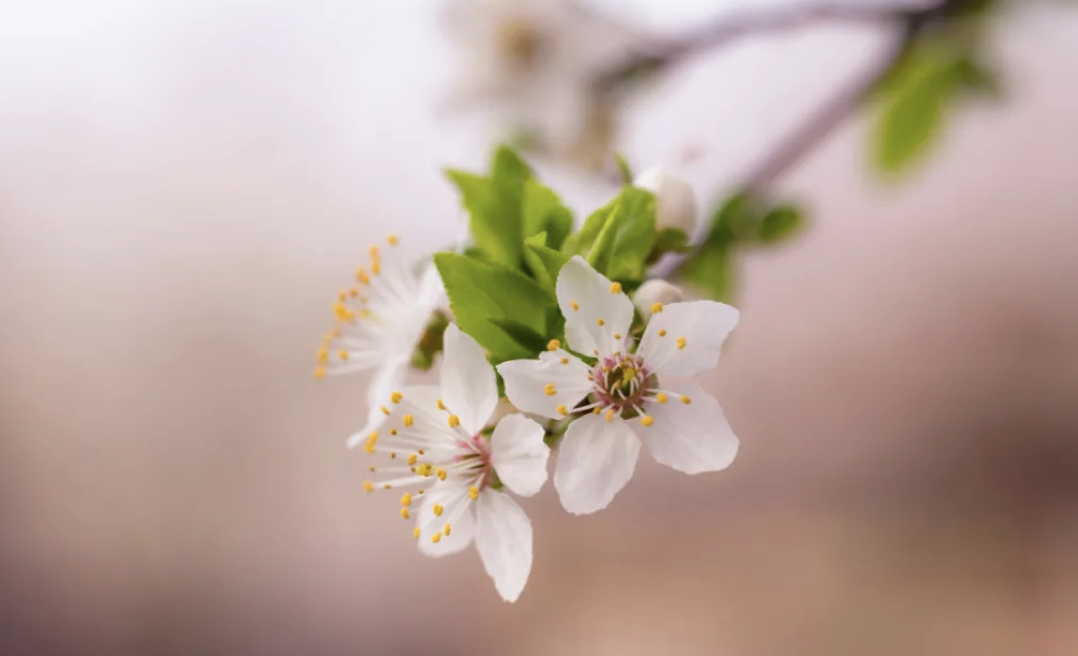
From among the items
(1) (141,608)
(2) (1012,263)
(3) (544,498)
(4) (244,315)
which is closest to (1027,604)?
(2) (1012,263)

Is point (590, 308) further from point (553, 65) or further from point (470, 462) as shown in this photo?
point (553, 65)

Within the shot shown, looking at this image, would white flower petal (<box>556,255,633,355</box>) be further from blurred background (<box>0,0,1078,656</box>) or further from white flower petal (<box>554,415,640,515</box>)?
blurred background (<box>0,0,1078,656</box>)

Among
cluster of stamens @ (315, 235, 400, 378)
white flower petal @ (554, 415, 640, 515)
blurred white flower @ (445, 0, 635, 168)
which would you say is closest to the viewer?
white flower petal @ (554, 415, 640, 515)

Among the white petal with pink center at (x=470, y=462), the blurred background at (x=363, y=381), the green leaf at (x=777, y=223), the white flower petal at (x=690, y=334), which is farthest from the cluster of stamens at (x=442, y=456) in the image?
the blurred background at (x=363, y=381)

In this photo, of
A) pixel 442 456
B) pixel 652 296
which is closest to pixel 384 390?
pixel 442 456

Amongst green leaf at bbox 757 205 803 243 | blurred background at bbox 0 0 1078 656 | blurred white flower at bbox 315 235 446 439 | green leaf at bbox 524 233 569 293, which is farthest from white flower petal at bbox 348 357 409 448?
blurred background at bbox 0 0 1078 656

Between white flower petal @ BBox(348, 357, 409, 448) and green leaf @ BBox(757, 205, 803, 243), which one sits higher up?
green leaf @ BBox(757, 205, 803, 243)
